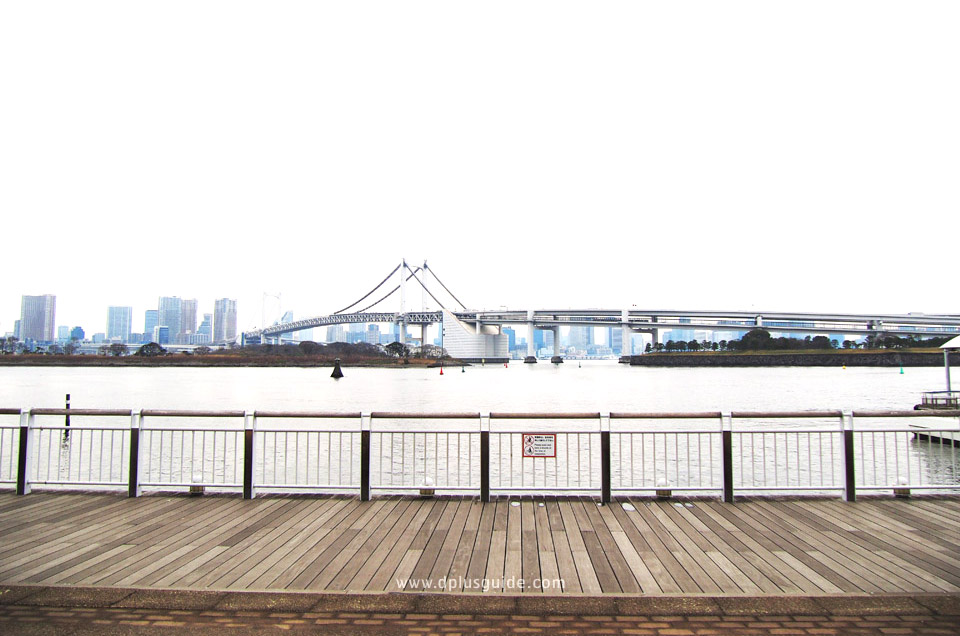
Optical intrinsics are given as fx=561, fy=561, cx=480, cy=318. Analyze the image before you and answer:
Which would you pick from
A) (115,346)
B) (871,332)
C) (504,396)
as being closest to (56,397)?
(504,396)

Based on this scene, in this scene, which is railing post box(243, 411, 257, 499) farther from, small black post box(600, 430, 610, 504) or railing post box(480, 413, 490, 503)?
small black post box(600, 430, 610, 504)

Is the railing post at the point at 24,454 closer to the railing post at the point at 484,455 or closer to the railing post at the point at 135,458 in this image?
the railing post at the point at 135,458

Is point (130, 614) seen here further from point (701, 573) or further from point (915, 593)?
point (915, 593)

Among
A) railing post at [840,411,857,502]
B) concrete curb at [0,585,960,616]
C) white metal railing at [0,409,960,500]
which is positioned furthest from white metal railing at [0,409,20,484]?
railing post at [840,411,857,502]

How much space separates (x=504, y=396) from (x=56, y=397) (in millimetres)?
27552

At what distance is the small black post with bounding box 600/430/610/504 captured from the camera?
18.4 ft

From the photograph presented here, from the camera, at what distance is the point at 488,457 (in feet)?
18.0

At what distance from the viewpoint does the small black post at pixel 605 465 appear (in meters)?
5.62

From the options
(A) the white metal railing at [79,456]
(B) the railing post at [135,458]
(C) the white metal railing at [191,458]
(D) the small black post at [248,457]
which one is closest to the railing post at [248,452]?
(D) the small black post at [248,457]

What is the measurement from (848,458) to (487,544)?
13.3ft

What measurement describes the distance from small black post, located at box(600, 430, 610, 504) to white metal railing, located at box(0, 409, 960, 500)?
0.02m

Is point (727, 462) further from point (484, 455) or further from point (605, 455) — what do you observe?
point (484, 455)

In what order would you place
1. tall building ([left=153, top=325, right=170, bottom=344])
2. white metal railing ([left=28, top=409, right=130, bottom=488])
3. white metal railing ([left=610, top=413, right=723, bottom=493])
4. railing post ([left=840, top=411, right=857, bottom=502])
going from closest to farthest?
railing post ([left=840, top=411, right=857, bottom=502]) < white metal railing ([left=28, top=409, right=130, bottom=488]) < white metal railing ([left=610, top=413, right=723, bottom=493]) < tall building ([left=153, top=325, right=170, bottom=344])

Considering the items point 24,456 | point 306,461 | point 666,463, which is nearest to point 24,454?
point 24,456
